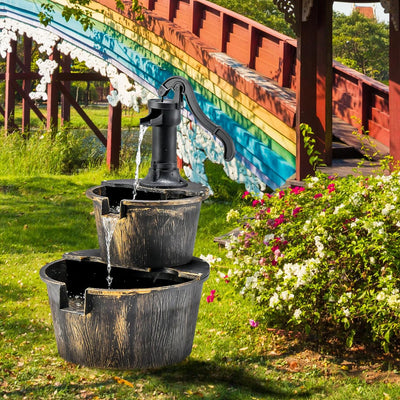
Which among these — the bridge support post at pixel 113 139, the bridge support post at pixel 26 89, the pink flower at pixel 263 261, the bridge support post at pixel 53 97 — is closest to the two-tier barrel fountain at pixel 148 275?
the pink flower at pixel 263 261

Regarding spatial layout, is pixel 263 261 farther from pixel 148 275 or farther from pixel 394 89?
pixel 394 89

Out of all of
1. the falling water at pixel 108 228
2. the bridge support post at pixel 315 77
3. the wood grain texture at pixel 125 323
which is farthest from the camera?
the bridge support post at pixel 315 77

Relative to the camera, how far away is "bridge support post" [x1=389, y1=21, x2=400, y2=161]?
22.0 feet

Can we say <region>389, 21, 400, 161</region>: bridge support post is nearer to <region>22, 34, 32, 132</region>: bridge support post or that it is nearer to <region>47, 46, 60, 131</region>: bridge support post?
<region>47, 46, 60, 131</region>: bridge support post

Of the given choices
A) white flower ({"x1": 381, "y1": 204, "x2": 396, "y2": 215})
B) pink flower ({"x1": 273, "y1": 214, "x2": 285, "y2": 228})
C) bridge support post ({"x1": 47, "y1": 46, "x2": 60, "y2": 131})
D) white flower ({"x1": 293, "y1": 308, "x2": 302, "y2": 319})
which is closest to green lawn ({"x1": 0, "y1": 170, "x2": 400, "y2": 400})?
white flower ({"x1": 293, "y1": 308, "x2": 302, "y2": 319})

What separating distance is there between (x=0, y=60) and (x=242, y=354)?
3455 centimetres

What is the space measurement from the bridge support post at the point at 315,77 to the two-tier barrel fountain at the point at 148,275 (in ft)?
10.6

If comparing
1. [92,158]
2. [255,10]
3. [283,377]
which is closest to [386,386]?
[283,377]

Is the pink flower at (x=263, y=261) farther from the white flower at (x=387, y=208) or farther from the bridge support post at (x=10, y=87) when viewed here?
the bridge support post at (x=10, y=87)

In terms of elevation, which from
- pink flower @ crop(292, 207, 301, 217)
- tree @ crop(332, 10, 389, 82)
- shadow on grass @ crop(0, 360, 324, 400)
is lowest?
shadow on grass @ crop(0, 360, 324, 400)

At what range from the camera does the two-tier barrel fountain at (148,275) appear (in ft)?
14.0

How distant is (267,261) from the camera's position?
5684mm

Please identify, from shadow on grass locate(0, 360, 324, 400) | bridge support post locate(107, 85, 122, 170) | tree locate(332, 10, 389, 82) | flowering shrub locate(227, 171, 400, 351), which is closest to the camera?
shadow on grass locate(0, 360, 324, 400)

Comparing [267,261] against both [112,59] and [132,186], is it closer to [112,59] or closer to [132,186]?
[132,186]
